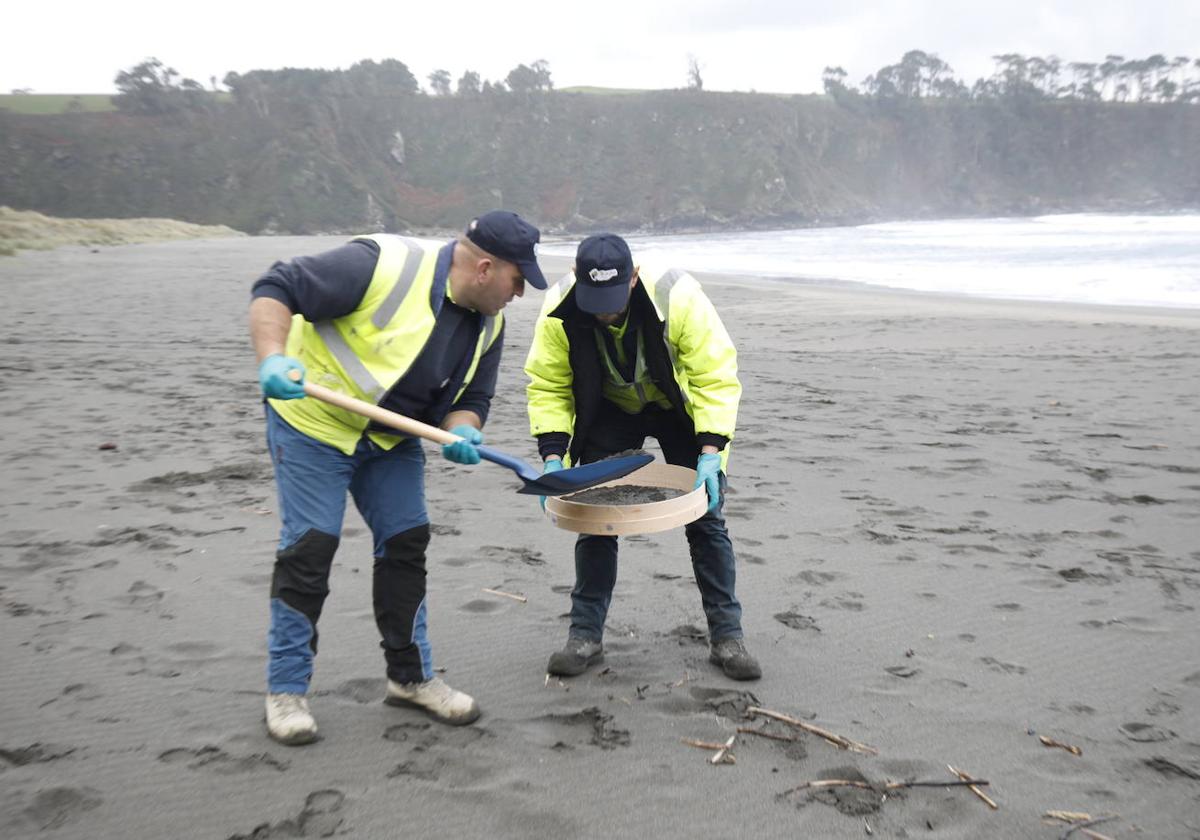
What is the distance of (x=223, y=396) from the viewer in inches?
338

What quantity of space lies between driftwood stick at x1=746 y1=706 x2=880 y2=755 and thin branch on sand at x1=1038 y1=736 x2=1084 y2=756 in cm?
57

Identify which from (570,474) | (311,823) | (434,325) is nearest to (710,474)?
(570,474)

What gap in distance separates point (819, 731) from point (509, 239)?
6.14ft

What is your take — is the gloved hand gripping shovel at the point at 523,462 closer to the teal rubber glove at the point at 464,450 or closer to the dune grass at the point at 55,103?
the teal rubber glove at the point at 464,450

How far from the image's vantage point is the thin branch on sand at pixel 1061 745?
3125mm

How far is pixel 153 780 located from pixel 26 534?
2.67 metres

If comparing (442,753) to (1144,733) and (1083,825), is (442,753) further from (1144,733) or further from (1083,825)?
(1144,733)

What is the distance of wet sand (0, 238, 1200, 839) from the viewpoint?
9.19ft

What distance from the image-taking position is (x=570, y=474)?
335 centimetres

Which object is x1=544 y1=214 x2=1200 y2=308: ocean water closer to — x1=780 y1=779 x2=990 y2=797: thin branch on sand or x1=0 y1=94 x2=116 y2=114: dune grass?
x1=780 y1=779 x2=990 y2=797: thin branch on sand

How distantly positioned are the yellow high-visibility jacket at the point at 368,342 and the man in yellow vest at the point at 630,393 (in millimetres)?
588

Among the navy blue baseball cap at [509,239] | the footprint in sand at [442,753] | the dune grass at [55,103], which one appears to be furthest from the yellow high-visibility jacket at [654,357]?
the dune grass at [55,103]

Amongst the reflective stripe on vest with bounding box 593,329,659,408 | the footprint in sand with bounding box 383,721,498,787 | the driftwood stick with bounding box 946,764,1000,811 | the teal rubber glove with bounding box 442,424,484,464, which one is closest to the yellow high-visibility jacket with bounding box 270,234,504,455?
the teal rubber glove with bounding box 442,424,484,464

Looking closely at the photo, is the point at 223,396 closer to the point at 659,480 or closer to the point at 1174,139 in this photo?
the point at 659,480
